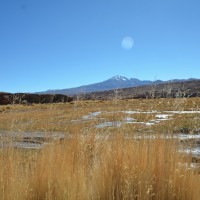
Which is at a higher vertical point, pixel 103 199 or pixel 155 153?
pixel 155 153

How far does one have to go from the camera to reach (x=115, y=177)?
4.33 m

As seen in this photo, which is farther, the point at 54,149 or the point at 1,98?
the point at 1,98

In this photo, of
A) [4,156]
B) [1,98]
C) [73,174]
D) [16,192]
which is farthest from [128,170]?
[1,98]

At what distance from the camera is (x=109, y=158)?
4.50 m

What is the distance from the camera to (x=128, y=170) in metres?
4.30

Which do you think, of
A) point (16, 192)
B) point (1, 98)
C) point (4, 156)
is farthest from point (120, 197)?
point (1, 98)

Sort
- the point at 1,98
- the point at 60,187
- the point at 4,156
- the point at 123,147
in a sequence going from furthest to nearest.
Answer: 1. the point at 1,98
2. the point at 4,156
3. the point at 123,147
4. the point at 60,187

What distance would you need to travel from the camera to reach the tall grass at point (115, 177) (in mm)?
4168

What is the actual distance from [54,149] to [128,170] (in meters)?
1.26

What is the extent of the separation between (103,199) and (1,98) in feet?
227

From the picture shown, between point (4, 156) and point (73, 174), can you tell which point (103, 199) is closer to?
point (73, 174)

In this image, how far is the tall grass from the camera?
417 cm

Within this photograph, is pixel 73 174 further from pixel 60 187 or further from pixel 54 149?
pixel 54 149

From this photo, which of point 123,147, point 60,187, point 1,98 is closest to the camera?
point 60,187
